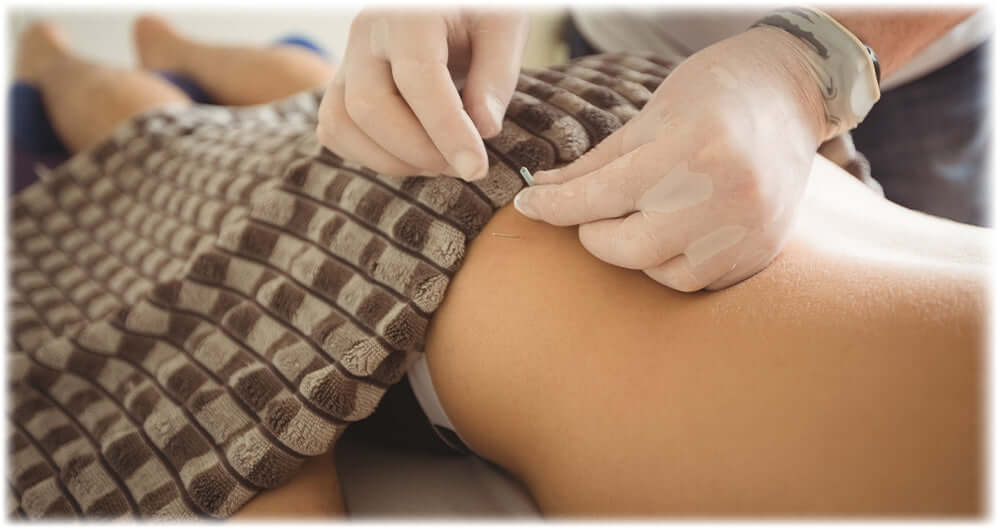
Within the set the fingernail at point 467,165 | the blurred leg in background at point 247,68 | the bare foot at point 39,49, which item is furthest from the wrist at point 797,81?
the bare foot at point 39,49

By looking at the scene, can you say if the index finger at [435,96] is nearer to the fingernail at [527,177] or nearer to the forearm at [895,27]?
the fingernail at [527,177]

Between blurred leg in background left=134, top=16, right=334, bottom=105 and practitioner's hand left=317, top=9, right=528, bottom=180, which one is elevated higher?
practitioner's hand left=317, top=9, right=528, bottom=180

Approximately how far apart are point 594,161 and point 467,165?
95mm

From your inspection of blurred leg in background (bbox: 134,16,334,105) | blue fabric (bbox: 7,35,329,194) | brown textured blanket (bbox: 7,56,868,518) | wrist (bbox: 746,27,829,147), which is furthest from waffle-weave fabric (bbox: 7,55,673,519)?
blue fabric (bbox: 7,35,329,194)

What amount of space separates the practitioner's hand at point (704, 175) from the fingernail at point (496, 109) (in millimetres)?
70

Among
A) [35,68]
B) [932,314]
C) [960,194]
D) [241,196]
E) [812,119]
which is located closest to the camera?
[932,314]

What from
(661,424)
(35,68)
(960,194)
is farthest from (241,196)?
(35,68)

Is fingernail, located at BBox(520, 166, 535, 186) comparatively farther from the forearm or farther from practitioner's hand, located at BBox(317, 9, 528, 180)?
the forearm

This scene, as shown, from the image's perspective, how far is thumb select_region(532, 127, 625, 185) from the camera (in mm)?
456

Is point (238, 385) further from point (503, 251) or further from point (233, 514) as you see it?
point (503, 251)

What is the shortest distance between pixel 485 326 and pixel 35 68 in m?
1.64

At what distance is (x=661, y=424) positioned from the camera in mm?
400

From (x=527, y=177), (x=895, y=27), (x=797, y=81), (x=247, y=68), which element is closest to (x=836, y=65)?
(x=797, y=81)

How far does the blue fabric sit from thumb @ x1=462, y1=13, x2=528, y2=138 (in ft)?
3.44
